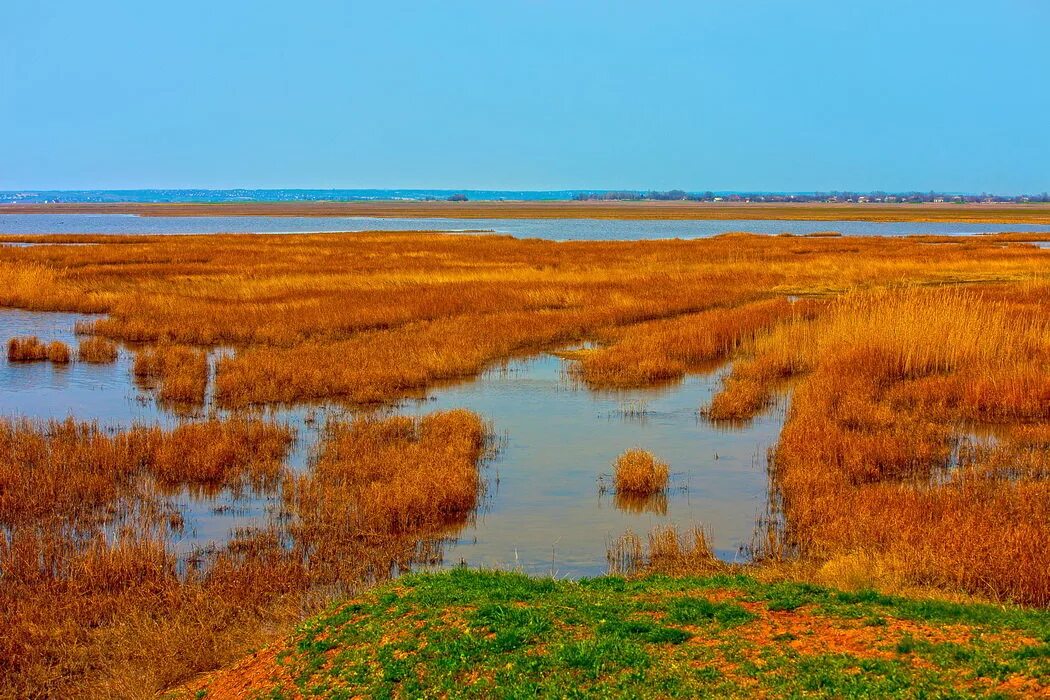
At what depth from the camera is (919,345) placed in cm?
2073

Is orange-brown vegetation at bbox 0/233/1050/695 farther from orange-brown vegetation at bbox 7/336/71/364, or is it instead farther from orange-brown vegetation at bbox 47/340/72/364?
orange-brown vegetation at bbox 7/336/71/364

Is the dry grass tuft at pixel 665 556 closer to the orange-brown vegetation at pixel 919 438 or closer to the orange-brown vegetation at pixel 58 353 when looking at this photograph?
the orange-brown vegetation at pixel 919 438

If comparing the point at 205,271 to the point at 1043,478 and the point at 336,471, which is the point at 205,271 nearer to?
the point at 336,471

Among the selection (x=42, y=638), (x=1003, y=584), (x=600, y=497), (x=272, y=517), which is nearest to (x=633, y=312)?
(x=600, y=497)

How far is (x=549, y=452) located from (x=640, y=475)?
2.82 m

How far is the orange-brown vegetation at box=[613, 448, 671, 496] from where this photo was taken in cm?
1359

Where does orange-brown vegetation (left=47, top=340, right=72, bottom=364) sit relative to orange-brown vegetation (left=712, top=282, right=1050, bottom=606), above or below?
below

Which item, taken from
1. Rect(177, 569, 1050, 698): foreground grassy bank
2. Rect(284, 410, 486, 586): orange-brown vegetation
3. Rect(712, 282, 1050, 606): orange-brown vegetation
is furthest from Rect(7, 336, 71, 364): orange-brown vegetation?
Rect(177, 569, 1050, 698): foreground grassy bank

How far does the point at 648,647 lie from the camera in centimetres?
708

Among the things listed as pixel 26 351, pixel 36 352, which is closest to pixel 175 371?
pixel 36 352

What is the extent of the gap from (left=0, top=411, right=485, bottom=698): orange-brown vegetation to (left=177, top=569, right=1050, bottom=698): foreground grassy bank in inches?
41.2

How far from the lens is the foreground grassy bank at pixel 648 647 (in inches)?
250

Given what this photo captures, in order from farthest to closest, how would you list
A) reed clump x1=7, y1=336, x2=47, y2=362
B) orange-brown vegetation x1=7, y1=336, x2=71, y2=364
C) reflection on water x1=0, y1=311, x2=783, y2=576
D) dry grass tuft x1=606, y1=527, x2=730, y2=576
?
1. reed clump x1=7, y1=336, x2=47, y2=362
2. orange-brown vegetation x1=7, y1=336, x2=71, y2=364
3. reflection on water x1=0, y1=311, x2=783, y2=576
4. dry grass tuft x1=606, y1=527, x2=730, y2=576

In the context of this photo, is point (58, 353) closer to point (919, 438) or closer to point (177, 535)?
point (177, 535)
